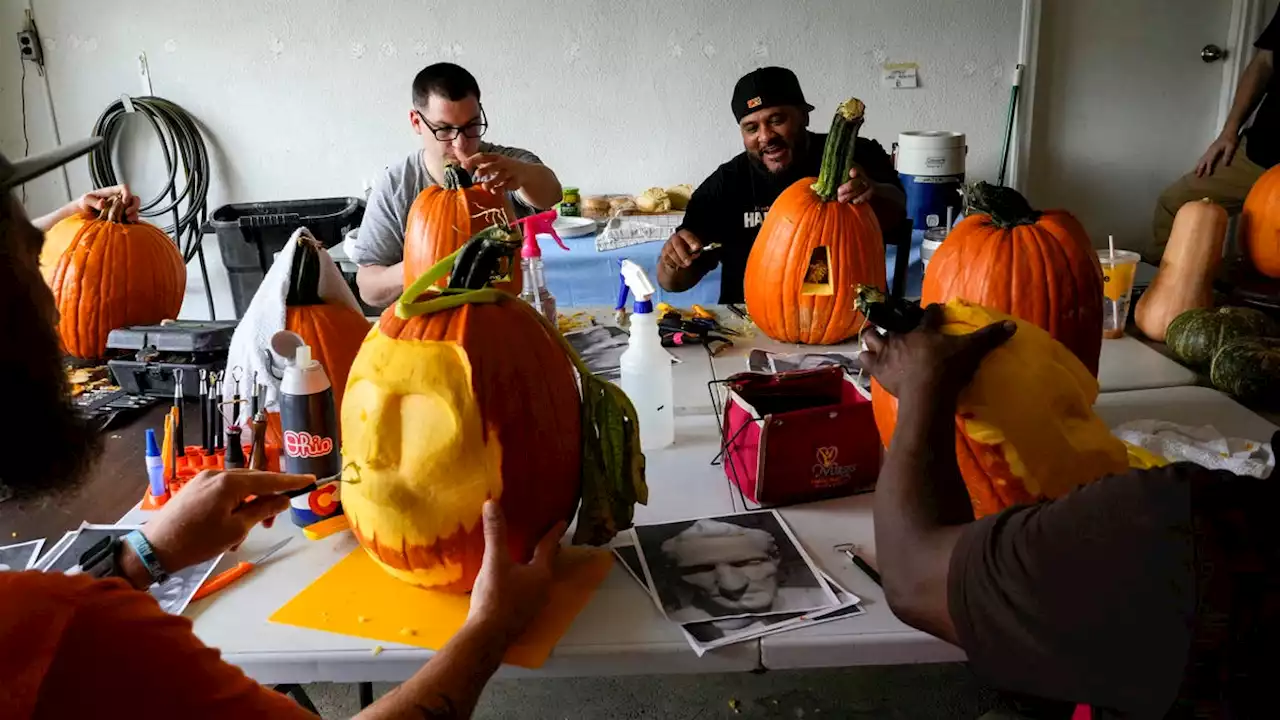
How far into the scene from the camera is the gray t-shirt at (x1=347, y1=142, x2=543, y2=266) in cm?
295

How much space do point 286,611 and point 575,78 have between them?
408 cm

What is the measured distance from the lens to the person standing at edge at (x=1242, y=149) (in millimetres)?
3574

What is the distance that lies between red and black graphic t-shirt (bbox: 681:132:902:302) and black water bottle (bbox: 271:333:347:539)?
1903 mm

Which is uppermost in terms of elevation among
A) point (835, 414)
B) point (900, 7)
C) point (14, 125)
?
point (900, 7)

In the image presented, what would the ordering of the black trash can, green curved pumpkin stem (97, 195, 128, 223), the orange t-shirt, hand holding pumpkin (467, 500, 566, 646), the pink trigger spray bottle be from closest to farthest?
the orange t-shirt → hand holding pumpkin (467, 500, 566, 646) → the pink trigger spray bottle → green curved pumpkin stem (97, 195, 128, 223) → the black trash can

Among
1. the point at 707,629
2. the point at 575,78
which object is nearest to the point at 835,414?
the point at 707,629

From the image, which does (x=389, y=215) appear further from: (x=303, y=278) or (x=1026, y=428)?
(x=1026, y=428)

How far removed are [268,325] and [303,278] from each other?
0.11m

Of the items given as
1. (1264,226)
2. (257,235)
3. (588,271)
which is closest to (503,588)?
(1264,226)

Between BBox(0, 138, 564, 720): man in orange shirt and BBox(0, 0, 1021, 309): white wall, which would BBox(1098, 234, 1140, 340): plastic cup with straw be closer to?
BBox(0, 138, 564, 720): man in orange shirt

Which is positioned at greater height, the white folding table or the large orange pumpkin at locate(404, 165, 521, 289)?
the large orange pumpkin at locate(404, 165, 521, 289)

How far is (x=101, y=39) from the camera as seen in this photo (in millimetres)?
4887

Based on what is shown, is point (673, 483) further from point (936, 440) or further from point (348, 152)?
point (348, 152)

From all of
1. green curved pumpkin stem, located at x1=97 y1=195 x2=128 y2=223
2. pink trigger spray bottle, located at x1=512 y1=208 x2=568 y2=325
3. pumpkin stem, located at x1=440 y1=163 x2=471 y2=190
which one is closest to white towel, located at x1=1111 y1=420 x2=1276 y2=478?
pink trigger spray bottle, located at x1=512 y1=208 x2=568 y2=325
